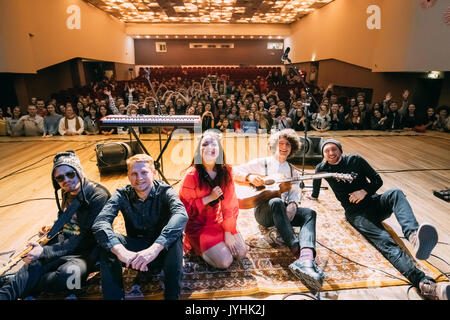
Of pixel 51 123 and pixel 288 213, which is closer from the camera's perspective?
pixel 288 213

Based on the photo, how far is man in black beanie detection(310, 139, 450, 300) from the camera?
1.80m

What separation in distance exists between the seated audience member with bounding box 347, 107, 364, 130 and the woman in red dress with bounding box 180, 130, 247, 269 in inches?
237

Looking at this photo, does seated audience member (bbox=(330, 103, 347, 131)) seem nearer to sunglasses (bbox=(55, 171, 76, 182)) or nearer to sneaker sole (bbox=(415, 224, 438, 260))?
sneaker sole (bbox=(415, 224, 438, 260))

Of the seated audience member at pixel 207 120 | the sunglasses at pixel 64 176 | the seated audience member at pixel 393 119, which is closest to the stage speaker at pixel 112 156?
the sunglasses at pixel 64 176

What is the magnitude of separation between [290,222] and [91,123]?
229 inches

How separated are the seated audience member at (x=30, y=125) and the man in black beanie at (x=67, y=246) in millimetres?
5415

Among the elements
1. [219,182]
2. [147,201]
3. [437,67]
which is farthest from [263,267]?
[437,67]

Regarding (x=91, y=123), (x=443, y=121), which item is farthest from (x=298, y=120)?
(x=91, y=123)

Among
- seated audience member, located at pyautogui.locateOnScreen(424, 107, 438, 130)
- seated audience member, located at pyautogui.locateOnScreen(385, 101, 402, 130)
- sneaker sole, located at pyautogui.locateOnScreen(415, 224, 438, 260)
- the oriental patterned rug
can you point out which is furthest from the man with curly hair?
seated audience member, located at pyautogui.locateOnScreen(424, 107, 438, 130)

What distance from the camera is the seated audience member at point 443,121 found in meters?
6.70

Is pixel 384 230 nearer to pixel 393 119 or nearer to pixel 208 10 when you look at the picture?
pixel 393 119

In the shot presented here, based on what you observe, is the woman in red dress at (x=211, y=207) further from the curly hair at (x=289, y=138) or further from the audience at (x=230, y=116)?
the audience at (x=230, y=116)

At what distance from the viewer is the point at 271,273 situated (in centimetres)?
201
